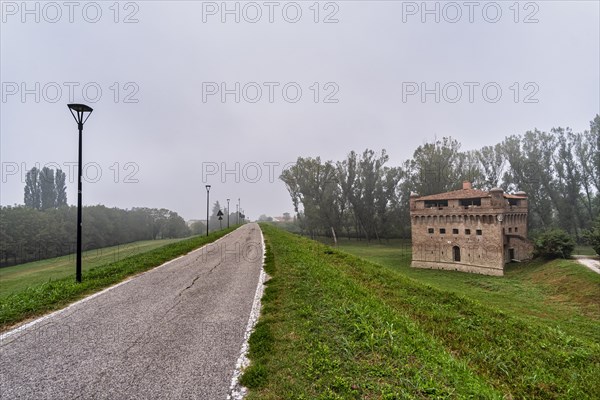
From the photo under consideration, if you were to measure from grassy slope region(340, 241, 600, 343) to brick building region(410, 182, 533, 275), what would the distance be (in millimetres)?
2092

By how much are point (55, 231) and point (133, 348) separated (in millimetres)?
76470

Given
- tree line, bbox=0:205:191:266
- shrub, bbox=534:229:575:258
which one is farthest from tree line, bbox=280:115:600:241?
tree line, bbox=0:205:191:266

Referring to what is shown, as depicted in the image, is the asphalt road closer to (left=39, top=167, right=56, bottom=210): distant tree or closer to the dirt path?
the dirt path

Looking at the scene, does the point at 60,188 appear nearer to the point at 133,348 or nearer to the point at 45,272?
the point at 45,272

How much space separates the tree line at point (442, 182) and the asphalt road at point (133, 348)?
42.4 metres

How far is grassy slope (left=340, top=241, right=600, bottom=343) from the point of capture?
15.8 metres

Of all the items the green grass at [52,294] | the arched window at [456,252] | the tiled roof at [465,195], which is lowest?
the arched window at [456,252]

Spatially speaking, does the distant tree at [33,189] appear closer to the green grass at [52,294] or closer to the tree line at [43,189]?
the tree line at [43,189]

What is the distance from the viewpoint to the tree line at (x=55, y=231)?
53.5m

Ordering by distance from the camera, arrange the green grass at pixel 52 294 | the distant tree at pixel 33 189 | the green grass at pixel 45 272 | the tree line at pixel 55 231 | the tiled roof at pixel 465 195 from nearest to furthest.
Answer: the green grass at pixel 52 294, the green grass at pixel 45 272, the tiled roof at pixel 465 195, the tree line at pixel 55 231, the distant tree at pixel 33 189

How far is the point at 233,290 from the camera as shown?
9102 mm

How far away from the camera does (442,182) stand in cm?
5416

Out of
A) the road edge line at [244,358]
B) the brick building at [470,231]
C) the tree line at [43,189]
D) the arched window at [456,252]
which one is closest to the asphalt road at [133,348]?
the road edge line at [244,358]

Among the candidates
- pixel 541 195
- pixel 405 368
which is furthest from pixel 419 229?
pixel 405 368
